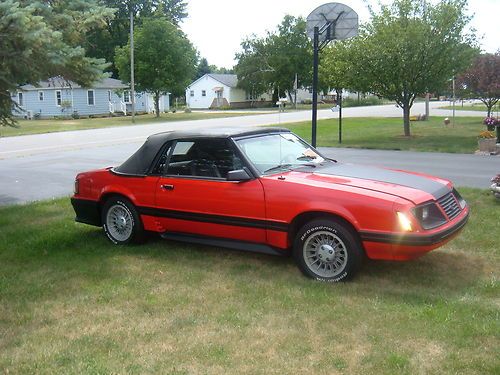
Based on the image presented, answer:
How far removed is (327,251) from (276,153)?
1370mm

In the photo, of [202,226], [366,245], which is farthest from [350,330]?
[202,226]

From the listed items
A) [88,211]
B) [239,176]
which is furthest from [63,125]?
[239,176]

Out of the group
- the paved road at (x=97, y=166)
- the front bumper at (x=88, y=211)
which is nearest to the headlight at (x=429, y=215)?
the front bumper at (x=88, y=211)

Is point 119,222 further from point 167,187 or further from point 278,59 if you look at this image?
point 278,59

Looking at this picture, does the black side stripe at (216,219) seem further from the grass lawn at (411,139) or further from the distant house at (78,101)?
the distant house at (78,101)

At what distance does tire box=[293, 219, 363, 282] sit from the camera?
17.2 ft

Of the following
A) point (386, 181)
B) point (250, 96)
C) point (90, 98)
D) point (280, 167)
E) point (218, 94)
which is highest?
point (218, 94)

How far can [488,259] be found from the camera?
604 centimetres

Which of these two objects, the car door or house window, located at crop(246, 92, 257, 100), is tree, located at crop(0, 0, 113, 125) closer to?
the car door

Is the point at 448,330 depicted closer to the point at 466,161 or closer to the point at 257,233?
the point at 257,233

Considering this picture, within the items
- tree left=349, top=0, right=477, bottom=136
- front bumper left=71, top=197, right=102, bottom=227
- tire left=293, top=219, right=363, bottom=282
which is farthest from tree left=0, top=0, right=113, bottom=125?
tree left=349, top=0, right=477, bottom=136

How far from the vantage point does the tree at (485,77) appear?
27984 mm

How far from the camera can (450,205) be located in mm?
5613

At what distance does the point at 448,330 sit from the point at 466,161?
11.6 meters
